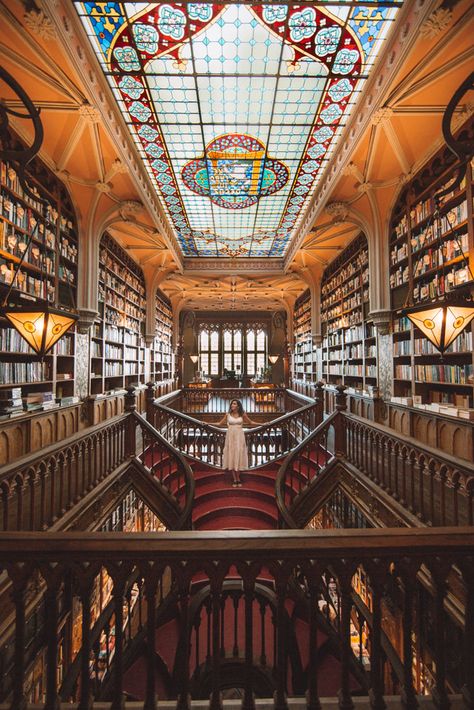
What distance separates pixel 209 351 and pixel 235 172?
13571mm

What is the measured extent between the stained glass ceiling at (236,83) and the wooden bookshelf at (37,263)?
1.59 meters

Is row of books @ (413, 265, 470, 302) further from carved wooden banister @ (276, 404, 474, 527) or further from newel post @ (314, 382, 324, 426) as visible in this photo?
newel post @ (314, 382, 324, 426)

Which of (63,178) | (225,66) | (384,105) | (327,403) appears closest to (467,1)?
(384,105)

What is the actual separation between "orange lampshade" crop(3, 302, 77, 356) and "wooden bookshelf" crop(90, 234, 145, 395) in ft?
13.0

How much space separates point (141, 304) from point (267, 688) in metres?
8.55

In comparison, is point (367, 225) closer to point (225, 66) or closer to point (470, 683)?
point (225, 66)

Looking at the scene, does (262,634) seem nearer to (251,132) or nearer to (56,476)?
(56,476)

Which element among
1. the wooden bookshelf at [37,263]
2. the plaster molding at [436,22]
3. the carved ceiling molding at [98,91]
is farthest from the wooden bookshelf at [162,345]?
the plaster molding at [436,22]

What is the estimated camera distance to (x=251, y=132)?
16.5ft

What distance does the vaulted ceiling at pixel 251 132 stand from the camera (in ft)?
10.6

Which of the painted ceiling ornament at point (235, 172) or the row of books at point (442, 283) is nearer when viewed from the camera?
the row of books at point (442, 283)

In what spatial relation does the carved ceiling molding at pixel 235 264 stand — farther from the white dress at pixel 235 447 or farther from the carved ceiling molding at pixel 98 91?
the white dress at pixel 235 447

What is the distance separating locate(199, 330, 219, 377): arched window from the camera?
62.6 ft

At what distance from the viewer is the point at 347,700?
1.29 m
